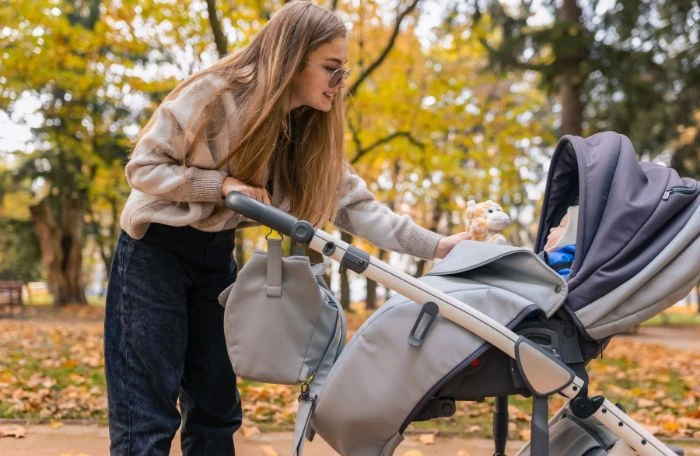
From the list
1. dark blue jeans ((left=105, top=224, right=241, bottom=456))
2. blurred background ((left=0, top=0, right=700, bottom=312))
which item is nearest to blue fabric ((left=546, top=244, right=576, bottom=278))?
dark blue jeans ((left=105, top=224, right=241, bottom=456))

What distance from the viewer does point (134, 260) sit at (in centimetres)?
238

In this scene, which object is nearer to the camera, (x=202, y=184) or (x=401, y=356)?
(x=401, y=356)

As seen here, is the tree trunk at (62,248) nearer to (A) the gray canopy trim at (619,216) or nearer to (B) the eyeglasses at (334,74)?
(B) the eyeglasses at (334,74)

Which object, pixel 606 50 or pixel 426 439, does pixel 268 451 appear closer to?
pixel 426 439

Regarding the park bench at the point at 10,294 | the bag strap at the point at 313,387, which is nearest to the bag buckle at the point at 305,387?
the bag strap at the point at 313,387

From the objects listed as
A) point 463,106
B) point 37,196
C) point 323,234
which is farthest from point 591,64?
point 37,196

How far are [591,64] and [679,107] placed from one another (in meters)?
3.29

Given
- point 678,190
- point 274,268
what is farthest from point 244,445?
point 678,190

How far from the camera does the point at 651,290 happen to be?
7.07 ft

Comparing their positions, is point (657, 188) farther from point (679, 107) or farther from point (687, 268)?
point (679, 107)

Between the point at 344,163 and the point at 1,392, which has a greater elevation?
the point at 344,163

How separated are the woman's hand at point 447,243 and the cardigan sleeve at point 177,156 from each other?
2.67 ft

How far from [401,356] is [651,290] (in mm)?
740

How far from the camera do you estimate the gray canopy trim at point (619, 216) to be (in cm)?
213
